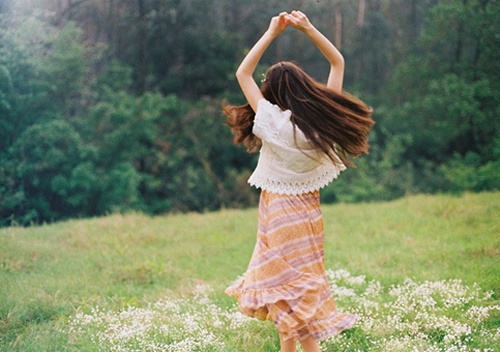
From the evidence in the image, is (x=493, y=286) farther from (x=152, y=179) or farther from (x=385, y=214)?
(x=152, y=179)

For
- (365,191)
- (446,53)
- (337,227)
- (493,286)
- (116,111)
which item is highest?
(446,53)

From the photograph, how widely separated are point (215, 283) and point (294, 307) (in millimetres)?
2321

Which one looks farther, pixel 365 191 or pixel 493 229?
pixel 365 191

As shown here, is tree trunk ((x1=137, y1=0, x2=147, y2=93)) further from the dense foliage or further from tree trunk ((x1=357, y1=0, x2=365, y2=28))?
tree trunk ((x1=357, y1=0, x2=365, y2=28))

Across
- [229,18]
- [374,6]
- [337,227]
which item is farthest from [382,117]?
[337,227]

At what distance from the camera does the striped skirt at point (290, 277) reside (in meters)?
2.63

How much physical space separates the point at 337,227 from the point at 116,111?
7671 millimetres

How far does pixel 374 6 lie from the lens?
61.1ft

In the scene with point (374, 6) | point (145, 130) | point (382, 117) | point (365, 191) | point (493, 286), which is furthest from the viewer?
point (374, 6)

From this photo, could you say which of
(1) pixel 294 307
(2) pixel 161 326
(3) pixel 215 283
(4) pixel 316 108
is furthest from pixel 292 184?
(3) pixel 215 283

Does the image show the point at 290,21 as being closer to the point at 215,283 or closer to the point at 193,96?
the point at 215,283

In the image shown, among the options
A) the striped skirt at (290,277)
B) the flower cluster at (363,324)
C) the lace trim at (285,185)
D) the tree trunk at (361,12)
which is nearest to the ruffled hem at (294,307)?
the striped skirt at (290,277)

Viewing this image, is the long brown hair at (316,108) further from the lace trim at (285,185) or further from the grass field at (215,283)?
the grass field at (215,283)

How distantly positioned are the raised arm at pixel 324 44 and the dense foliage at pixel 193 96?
520 cm
